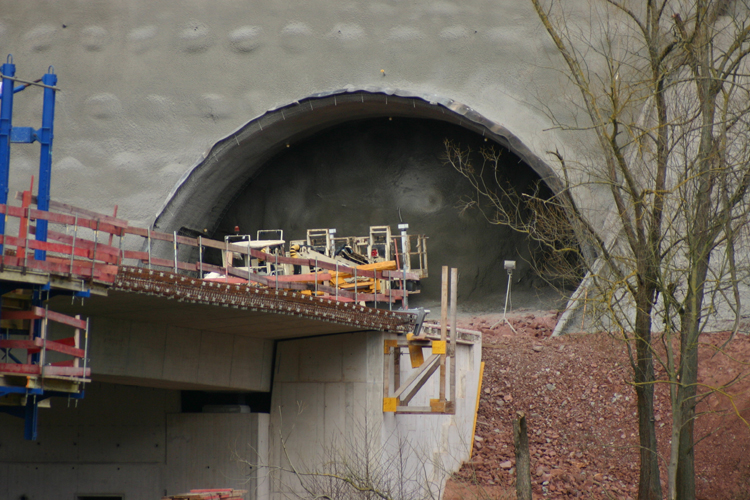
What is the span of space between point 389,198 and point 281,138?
4.64m

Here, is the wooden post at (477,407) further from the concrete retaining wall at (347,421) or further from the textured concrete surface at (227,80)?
the textured concrete surface at (227,80)

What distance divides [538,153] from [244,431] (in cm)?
1091

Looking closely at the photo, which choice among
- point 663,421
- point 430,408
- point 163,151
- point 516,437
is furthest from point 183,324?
point 163,151

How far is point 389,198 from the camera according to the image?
2803cm

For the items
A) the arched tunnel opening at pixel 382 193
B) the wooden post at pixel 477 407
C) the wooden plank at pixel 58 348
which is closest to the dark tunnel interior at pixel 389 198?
the arched tunnel opening at pixel 382 193

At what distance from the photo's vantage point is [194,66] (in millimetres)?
25688

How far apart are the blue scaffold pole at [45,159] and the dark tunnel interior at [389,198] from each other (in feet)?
52.1

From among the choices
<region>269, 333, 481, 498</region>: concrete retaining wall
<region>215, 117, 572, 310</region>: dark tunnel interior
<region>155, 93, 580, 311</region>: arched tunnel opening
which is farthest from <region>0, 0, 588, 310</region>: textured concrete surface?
<region>269, 333, 481, 498</region>: concrete retaining wall

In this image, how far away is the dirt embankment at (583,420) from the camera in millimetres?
15633

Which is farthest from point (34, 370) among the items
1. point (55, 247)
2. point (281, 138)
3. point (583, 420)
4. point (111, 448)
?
point (281, 138)

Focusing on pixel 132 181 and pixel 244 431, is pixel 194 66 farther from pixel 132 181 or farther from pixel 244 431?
pixel 244 431

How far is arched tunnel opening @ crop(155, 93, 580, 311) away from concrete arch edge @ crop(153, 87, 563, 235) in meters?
0.08

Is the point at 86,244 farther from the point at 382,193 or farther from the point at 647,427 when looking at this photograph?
the point at 382,193

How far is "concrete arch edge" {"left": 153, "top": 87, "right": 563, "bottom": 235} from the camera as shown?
2258cm
